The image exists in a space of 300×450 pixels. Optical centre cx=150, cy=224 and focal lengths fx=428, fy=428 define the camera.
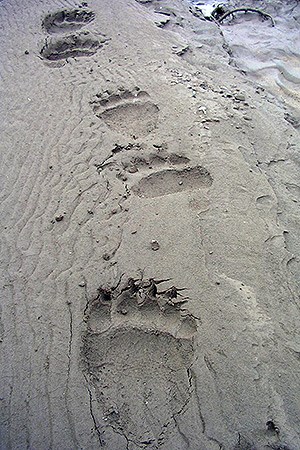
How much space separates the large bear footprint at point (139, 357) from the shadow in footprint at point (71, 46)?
12.5ft

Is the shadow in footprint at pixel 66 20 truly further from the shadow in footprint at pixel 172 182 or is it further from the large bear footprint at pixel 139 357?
the large bear footprint at pixel 139 357

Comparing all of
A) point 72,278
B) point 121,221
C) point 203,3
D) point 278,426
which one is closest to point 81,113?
point 121,221

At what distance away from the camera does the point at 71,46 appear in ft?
18.4

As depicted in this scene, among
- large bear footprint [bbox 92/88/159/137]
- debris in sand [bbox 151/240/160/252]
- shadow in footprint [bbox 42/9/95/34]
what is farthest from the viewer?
shadow in footprint [bbox 42/9/95/34]

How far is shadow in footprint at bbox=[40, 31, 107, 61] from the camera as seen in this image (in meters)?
5.50

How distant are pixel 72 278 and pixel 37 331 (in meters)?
0.43

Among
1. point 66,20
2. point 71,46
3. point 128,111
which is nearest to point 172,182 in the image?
point 128,111

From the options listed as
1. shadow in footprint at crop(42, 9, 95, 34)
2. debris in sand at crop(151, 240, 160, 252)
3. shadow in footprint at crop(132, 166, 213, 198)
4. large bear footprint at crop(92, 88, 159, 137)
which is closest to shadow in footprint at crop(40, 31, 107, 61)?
shadow in footprint at crop(42, 9, 95, 34)

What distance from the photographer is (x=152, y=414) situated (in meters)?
2.31

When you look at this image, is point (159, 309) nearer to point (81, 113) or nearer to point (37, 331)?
point (37, 331)

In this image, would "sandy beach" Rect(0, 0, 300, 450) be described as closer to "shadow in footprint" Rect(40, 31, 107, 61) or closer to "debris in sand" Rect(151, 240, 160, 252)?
"debris in sand" Rect(151, 240, 160, 252)

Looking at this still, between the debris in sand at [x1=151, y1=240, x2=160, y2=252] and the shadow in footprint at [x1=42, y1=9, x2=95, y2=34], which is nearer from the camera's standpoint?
the debris in sand at [x1=151, y1=240, x2=160, y2=252]

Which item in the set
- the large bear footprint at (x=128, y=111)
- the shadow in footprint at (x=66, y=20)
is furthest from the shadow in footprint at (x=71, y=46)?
the large bear footprint at (x=128, y=111)

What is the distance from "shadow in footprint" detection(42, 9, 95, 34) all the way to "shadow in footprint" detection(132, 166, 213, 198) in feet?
11.6
